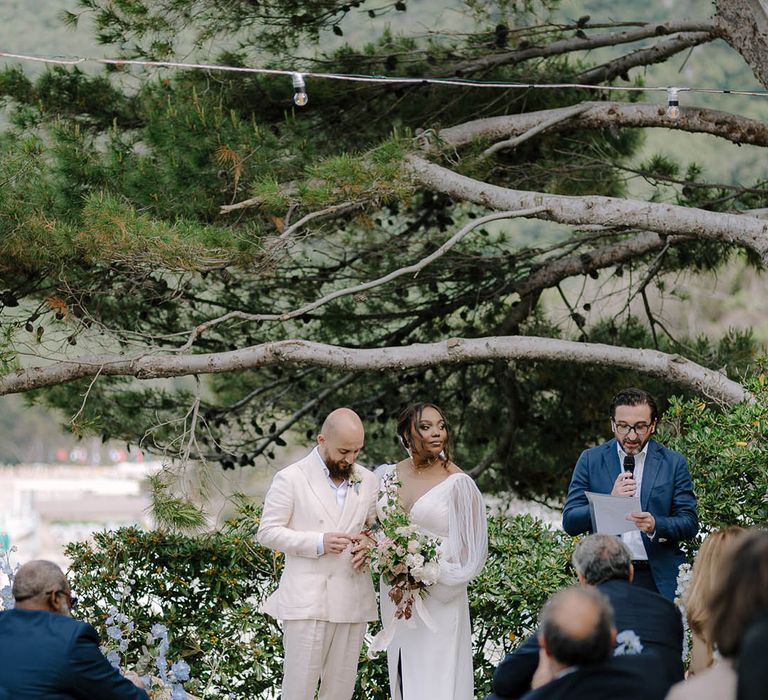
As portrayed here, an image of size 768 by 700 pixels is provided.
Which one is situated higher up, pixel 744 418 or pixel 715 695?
pixel 744 418

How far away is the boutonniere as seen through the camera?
516 centimetres

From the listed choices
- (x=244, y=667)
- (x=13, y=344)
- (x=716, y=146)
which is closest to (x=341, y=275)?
(x=13, y=344)

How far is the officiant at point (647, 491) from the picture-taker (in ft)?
16.8

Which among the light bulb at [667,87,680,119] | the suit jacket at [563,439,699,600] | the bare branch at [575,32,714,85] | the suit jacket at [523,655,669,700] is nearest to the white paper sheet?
the suit jacket at [563,439,699,600]

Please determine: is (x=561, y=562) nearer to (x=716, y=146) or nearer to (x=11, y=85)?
(x=11, y=85)

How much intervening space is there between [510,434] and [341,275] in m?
1.94

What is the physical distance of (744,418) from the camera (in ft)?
19.6

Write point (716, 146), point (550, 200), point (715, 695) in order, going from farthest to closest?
point (716, 146), point (550, 200), point (715, 695)

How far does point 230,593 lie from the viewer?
6055 millimetres

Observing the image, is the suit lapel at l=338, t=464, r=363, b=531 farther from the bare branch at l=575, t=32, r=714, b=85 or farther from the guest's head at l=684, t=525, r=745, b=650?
the bare branch at l=575, t=32, r=714, b=85

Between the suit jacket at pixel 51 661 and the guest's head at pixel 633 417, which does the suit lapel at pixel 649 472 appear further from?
the suit jacket at pixel 51 661

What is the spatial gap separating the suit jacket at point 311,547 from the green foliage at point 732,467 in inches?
70.6

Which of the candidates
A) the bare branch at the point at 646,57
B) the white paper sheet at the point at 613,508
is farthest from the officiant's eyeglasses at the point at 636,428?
the bare branch at the point at 646,57

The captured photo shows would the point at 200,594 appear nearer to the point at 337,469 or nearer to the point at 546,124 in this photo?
the point at 337,469
